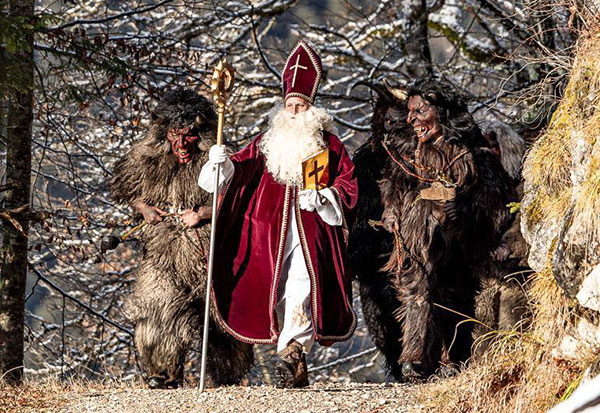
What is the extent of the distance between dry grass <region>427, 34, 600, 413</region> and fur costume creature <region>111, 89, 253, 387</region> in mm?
2503

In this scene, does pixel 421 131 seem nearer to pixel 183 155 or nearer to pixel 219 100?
pixel 219 100

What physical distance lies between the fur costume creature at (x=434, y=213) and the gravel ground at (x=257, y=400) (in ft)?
2.65

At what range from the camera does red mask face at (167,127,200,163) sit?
8.27 metres

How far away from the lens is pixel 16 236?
32.6 feet

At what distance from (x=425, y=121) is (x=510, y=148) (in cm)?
105

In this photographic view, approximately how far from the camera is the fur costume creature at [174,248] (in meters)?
8.17

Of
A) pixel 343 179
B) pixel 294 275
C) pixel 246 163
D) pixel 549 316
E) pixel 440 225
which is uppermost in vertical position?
pixel 246 163

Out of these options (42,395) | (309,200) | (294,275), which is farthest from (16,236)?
(309,200)

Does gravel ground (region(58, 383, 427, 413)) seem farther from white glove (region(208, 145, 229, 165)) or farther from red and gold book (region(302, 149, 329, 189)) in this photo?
white glove (region(208, 145, 229, 165))

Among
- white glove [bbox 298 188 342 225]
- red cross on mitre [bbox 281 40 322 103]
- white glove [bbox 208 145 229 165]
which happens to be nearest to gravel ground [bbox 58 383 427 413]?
white glove [bbox 298 188 342 225]

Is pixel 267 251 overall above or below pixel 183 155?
below

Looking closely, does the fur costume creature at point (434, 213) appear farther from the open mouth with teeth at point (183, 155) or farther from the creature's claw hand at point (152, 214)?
the creature's claw hand at point (152, 214)

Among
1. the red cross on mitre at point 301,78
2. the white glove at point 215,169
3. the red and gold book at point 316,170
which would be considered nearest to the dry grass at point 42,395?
the white glove at point 215,169

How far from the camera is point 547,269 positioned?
5.92m
